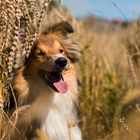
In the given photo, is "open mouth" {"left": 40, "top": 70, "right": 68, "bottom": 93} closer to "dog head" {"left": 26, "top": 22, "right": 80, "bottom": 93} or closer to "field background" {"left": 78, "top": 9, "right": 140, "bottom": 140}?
"dog head" {"left": 26, "top": 22, "right": 80, "bottom": 93}

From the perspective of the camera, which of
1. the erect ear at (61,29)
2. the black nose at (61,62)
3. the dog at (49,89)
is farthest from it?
the erect ear at (61,29)

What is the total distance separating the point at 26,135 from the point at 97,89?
2324 mm

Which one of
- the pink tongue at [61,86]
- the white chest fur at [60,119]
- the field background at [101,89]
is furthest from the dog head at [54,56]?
the field background at [101,89]

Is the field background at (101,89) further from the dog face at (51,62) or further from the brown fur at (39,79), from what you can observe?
the dog face at (51,62)

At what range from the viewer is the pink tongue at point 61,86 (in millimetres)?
5898

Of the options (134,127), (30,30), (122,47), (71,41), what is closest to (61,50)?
(71,41)

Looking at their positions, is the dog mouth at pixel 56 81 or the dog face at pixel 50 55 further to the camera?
the dog mouth at pixel 56 81

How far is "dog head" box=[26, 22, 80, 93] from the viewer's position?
5.86m

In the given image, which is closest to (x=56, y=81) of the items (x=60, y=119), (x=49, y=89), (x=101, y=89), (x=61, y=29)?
(x=49, y=89)

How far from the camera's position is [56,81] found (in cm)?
593

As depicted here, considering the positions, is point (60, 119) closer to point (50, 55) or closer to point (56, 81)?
point (56, 81)

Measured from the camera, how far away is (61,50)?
6273mm

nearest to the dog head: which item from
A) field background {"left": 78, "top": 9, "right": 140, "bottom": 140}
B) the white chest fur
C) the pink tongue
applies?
the pink tongue

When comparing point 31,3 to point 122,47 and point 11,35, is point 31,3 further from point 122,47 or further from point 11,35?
point 122,47
